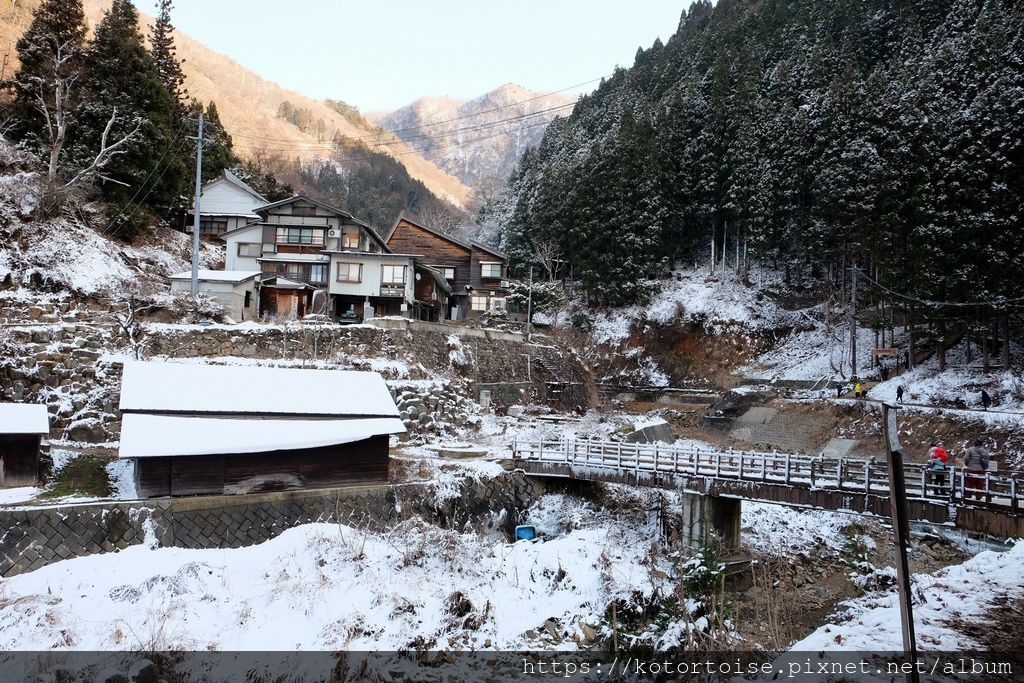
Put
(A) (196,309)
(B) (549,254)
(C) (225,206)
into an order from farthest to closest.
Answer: (B) (549,254)
(C) (225,206)
(A) (196,309)

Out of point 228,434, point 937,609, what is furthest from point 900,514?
point 228,434

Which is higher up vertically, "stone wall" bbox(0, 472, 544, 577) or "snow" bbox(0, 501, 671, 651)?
"stone wall" bbox(0, 472, 544, 577)

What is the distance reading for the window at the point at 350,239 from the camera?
3562 cm

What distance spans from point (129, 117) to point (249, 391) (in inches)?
1018

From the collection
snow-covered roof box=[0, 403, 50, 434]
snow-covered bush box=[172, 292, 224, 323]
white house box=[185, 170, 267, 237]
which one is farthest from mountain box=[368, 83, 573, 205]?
snow-covered roof box=[0, 403, 50, 434]

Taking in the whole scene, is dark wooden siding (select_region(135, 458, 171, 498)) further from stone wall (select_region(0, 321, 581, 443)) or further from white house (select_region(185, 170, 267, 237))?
white house (select_region(185, 170, 267, 237))

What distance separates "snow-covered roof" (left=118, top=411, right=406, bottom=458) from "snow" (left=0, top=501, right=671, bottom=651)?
230cm

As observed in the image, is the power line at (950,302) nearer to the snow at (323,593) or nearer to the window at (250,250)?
the snow at (323,593)

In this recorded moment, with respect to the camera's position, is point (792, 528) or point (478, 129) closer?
point (792, 528)

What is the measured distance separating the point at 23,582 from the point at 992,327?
109ft

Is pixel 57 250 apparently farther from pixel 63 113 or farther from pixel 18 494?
pixel 18 494

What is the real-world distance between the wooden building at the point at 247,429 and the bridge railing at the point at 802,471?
5799 mm

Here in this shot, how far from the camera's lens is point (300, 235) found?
115 feet

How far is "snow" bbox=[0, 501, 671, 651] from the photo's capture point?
9.66 m
